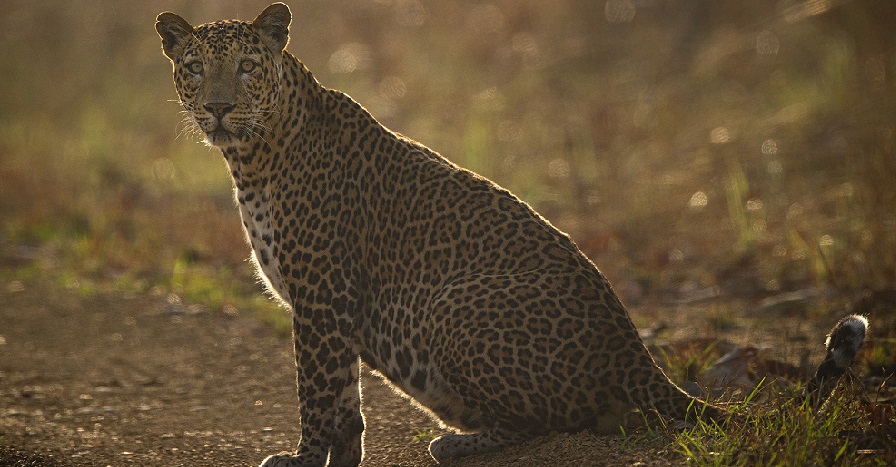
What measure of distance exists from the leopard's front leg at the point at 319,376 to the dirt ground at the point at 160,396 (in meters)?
0.40

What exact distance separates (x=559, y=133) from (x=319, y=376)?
9.30 metres

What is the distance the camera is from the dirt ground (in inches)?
238

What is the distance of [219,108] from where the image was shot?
5.68 m

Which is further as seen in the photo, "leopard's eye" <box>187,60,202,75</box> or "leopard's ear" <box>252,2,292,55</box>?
"leopard's ear" <box>252,2,292,55</box>

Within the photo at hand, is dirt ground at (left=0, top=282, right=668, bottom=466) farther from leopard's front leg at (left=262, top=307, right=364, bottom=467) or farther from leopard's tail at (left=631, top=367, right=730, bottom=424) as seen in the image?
leopard's front leg at (left=262, top=307, right=364, bottom=467)

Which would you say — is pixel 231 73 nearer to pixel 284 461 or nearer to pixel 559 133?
pixel 284 461

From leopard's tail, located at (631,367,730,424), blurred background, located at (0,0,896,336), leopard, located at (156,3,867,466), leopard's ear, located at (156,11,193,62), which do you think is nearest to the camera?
leopard's tail, located at (631,367,730,424)

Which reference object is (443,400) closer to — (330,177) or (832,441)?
(330,177)

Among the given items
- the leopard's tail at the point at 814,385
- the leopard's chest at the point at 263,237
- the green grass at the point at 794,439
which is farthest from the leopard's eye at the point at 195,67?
the green grass at the point at 794,439

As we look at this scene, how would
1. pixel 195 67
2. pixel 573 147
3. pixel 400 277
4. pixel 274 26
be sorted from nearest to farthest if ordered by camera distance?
pixel 400 277
pixel 195 67
pixel 274 26
pixel 573 147

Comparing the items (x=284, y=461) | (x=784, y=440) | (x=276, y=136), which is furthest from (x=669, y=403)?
(x=276, y=136)

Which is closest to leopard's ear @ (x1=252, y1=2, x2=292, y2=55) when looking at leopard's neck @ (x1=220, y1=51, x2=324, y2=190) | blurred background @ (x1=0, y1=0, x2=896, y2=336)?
leopard's neck @ (x1=220, y1=51, x2=324, y2=190)

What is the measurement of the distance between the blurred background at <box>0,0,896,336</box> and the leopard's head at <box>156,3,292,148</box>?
12.5 ft

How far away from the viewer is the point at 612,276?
9.89 metres
